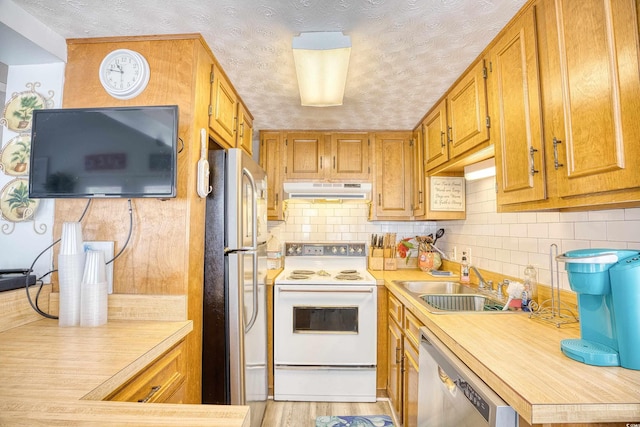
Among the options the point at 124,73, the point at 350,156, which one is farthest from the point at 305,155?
the point at 124,73

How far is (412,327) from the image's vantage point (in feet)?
6.00

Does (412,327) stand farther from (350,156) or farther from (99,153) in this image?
(99,153)

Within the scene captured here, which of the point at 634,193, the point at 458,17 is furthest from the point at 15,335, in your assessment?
the point at 458,17

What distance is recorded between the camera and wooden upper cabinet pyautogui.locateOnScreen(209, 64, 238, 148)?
170 centimetres

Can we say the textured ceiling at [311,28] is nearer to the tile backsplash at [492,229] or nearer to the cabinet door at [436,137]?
the cabinet door at [436,137]

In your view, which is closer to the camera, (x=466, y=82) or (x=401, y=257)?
(x=466, y=82)

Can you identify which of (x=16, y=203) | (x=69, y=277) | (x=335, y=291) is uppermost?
(x=16, y=203)

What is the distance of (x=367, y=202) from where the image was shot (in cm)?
309

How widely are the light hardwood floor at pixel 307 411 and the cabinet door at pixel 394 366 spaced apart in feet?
0.39

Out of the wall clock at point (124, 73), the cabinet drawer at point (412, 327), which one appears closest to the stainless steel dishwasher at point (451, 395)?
the cabinet drawer at point (412, 327)

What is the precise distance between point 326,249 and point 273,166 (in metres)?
0.97

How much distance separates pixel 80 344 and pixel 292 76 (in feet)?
5.46

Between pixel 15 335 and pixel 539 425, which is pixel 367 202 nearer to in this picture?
pixel 539 425

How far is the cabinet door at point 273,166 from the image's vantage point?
2893 millimetres
